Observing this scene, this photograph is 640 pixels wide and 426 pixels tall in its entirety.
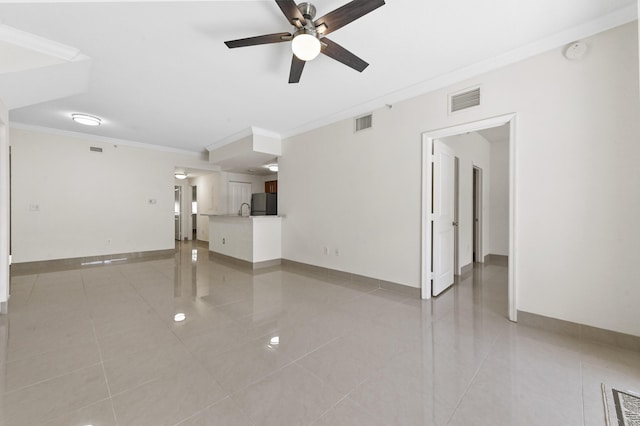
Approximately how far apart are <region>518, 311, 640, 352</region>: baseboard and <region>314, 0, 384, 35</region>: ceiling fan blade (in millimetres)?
3246

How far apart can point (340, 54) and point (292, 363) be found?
9.18 ft

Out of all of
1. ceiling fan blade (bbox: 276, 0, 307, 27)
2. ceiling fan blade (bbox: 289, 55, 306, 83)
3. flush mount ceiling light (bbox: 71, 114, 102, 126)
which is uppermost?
flush mount ceiling light (bbox: 71, 114, 102, 126)

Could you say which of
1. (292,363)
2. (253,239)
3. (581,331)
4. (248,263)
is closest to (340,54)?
(292,363)

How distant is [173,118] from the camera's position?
4.66m

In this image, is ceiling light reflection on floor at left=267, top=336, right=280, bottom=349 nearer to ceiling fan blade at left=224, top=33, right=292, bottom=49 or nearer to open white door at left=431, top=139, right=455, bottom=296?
open white door at left=431, top=139, right=455, bottom=296

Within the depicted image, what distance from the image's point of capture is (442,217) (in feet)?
12.0

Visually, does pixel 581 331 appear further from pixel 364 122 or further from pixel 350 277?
pixel 364 122

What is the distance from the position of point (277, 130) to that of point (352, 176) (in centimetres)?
222

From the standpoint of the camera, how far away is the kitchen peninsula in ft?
17.2

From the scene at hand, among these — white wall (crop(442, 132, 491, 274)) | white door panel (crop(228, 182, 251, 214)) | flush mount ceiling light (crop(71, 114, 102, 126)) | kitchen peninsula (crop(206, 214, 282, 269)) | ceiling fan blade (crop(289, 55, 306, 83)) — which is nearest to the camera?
ceiling fan blade (crop(289, 55, 306, 83))

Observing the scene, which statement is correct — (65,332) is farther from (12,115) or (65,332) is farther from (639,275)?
(639,275)

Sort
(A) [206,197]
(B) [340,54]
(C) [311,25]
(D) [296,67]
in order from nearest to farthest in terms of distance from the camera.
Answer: (C) [311,25]
(B) [340,54]
(D) [296,67]
(A) [206,197]

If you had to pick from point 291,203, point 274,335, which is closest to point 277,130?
point 291,203

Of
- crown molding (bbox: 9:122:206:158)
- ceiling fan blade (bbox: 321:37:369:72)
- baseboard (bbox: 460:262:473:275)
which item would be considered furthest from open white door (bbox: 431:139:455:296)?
crown molding (bbox: 9:122:206:158)
